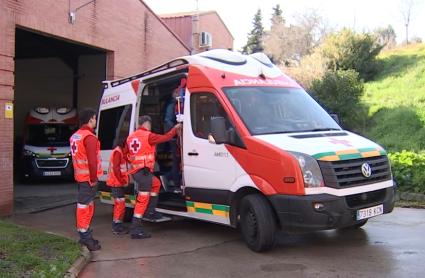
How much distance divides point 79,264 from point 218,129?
97.7 inches

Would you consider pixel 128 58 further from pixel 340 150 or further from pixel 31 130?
→ pixel 340 150

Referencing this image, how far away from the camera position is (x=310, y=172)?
261 inches

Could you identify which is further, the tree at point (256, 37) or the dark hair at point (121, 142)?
the tree at point (256, 37)

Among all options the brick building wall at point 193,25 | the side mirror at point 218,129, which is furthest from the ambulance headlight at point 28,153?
the side mirror at point 218,129

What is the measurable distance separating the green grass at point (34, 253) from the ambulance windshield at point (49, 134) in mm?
9865

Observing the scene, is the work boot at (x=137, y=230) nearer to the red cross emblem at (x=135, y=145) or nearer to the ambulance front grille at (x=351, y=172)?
the red cross emblem at (x=135, y=145)

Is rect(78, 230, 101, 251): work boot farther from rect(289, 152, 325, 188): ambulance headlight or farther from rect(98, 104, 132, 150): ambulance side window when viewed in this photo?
rect(289, 152, 325, 188): ambulance headlight

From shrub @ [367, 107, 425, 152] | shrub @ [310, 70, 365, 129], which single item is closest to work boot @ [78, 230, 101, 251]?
shrub @ [367, 107, 425, 152]

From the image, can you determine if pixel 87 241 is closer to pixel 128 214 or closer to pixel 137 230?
pixel 137 230

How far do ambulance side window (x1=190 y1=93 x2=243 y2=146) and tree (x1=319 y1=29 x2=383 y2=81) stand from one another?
21.8m

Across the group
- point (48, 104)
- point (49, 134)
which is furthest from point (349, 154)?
point (48, 104)

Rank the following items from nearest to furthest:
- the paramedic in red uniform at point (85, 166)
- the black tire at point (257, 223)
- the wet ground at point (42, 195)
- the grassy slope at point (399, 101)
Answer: the black tire at point (257, 223) → the paramedic in red uniform at point (85, 166) → the wet ground at point (42, 195) → the grassy slope at point (399, 101)

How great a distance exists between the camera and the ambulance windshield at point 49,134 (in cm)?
1808

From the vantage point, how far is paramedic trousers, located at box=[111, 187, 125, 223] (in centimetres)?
895
